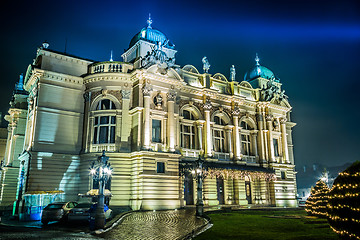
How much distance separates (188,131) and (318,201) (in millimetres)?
16891

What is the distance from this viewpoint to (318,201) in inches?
841

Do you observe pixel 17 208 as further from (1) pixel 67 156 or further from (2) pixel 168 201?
(2) pixel 168 201

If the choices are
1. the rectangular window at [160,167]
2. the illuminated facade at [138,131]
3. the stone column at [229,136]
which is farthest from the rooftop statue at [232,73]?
the rectangular window at [160,167]

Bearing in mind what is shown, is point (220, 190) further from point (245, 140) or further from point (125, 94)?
point (125, 94)

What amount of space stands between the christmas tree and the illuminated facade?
11280mm

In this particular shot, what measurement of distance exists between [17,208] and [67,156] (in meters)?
6.52

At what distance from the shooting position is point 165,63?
32.5m

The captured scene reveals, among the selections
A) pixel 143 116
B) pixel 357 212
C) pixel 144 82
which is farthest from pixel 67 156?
pixel 357 212

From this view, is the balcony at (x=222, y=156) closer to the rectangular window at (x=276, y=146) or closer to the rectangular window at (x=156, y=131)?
the rectangular window at (x=156, y=131)

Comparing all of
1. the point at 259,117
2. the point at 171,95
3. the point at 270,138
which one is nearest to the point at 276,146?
the point at 270,138

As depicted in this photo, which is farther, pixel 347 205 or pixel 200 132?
pixel 200 132

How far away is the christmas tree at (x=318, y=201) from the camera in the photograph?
68.6 ft

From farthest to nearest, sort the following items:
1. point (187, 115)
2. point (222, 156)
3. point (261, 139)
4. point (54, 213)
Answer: point (261, 139) → point (222, 156) → point (187, 115) → point (54, 213)

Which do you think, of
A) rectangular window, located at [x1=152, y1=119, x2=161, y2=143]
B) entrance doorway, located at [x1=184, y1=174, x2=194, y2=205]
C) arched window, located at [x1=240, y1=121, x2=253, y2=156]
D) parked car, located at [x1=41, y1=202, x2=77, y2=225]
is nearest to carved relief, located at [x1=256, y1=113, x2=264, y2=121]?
arched window, located at [x1=240, y1=121, x2=253, y2=156]
